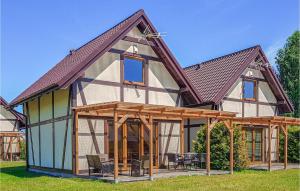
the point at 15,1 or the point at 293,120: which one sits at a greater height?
the point at 15,1

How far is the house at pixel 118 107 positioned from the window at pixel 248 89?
3.02 metres

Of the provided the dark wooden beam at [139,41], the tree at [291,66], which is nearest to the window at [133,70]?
the dark wooden beam at [139,41]

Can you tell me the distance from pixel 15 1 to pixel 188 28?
5497mm

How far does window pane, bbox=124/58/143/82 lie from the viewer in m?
16.5

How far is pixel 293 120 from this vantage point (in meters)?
18.5

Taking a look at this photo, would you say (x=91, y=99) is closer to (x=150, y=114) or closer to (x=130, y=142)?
(x=130, y=142)

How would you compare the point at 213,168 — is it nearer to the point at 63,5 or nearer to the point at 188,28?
the point at 188,28

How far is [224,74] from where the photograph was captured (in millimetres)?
20984

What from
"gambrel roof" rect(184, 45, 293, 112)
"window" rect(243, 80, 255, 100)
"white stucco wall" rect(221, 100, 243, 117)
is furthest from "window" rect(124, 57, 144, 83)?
"window" rect(243, 80, 255, 100)

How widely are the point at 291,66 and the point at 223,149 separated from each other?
19.8 meters

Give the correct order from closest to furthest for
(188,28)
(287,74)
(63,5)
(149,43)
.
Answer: (63,5) < (188,28) < (149,43) < (287,74)

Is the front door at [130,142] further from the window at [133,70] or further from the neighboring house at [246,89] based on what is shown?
the neighboring house at [246,89]

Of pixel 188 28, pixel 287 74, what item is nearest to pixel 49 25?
pixel 188 28

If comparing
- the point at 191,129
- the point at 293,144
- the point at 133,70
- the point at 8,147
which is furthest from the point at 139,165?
the point at 8,147
